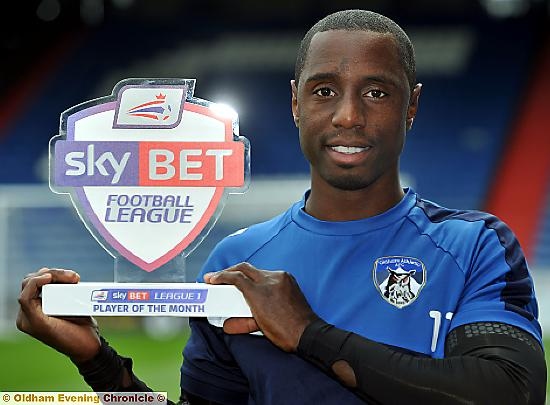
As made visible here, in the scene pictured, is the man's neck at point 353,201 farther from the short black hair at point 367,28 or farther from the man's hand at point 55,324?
the man's hand at point 55,324

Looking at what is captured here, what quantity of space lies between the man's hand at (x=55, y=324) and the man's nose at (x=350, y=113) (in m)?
0.34

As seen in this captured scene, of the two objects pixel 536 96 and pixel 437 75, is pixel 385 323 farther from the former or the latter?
pixel 536 96

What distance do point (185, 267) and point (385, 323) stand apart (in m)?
0.24

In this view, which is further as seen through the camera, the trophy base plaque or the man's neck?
the man's neck

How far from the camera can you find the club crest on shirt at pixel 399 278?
1027 mm

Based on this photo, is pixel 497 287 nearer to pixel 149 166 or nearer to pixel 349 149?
pixel 349 149

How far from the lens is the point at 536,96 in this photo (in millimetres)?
8312

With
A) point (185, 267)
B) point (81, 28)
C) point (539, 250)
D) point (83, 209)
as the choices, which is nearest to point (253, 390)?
point (185, 267)

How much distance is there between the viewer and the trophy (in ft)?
3.39

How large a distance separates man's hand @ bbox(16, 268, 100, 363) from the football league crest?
0.28 feet

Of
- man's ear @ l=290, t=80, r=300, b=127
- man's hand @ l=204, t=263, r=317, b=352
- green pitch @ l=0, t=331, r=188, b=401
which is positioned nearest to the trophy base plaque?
man's hand @ l=204, t=263, r=317, b=352

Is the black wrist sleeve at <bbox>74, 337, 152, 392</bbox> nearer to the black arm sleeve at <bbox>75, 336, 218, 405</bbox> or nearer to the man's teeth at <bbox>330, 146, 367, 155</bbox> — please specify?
the black arm sleeve at <bbox>75, 336, 218, 405</bbox>

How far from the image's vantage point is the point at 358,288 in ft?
3.43

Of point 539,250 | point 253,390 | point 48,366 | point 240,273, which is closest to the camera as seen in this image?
point 240,273
